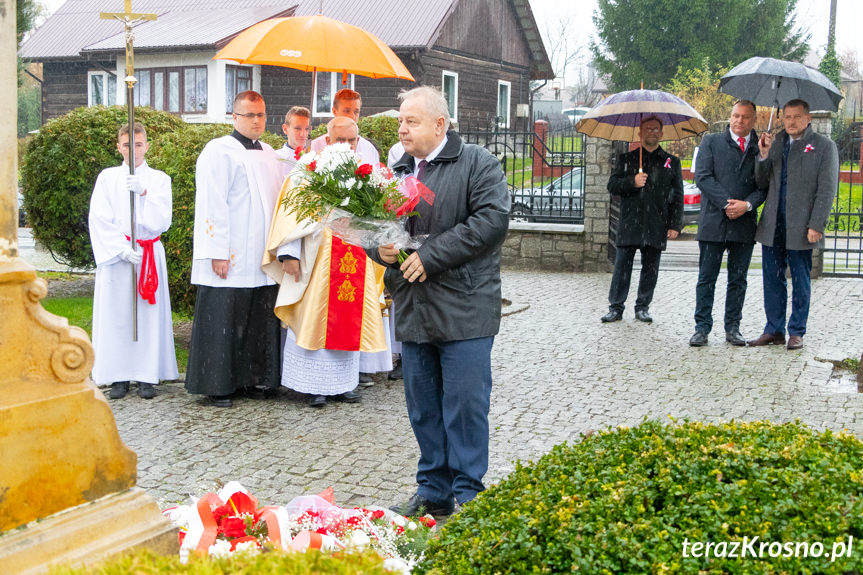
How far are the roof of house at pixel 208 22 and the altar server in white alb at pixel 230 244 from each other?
2276cm

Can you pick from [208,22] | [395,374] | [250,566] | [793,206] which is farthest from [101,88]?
[250,566]

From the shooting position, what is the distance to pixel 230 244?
680cm

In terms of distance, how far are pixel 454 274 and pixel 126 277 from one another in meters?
3.61

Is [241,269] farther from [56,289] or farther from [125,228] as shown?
[56,289]

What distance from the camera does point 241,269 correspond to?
6840 millimetres

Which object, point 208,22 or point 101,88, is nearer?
point 208,22

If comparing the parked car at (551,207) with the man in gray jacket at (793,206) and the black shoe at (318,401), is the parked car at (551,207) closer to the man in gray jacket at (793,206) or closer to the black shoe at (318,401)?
the man in gray jacket at (793,206)

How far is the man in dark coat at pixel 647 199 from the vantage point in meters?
9.89

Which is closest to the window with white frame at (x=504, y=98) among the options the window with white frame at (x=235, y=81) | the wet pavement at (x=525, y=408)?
the window with white frame at (x=235, y=81)

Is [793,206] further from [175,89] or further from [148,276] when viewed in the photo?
[175,89]

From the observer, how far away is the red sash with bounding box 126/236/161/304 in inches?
283

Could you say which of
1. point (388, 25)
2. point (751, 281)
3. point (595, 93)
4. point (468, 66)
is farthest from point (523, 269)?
point (595, 93)

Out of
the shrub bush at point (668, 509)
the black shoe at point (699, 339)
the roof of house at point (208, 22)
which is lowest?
the black shoe at point (699, 339)

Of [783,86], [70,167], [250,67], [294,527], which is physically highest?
[250,67]
